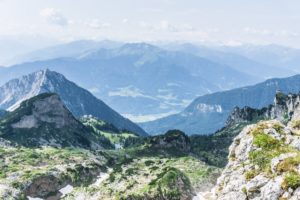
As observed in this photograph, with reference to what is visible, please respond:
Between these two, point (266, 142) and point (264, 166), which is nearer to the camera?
point (264, 166)

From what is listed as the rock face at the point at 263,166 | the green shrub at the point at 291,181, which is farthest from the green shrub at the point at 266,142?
the green shrub at the point at 291,181

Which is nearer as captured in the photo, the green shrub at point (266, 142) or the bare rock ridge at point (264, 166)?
the bare rock ridge at point (264, 166)

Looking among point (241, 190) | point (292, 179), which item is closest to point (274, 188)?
point (292, 179)

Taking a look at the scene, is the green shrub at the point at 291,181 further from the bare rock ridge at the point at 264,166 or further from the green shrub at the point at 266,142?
the green shrub at the point at 266,142

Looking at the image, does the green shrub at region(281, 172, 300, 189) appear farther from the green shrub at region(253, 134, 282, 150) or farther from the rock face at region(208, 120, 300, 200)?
the green shrub at region(253, 134, 282, 150)

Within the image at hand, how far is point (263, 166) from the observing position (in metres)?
66.2

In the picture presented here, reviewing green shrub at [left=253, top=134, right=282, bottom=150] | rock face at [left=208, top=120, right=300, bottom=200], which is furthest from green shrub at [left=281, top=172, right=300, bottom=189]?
green shrub at [left=253, top=134, right=282, bottom=150]

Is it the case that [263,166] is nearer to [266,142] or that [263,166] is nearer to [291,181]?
[266,142]

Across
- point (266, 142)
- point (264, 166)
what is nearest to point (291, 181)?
point (264, 166)

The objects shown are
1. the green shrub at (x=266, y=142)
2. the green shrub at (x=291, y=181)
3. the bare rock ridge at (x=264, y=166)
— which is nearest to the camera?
the green shrub at (x=291, y=181)

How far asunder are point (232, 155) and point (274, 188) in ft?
70.7

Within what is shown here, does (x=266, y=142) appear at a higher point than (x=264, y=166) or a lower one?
higher

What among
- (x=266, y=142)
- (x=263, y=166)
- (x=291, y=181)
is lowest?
(x=291, y=181)

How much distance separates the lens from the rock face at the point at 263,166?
57.0 metres
